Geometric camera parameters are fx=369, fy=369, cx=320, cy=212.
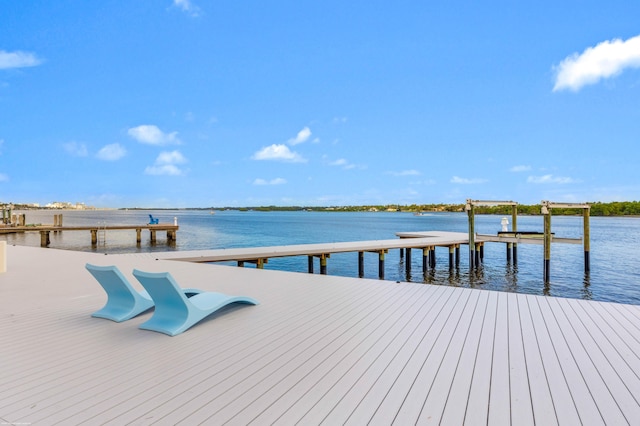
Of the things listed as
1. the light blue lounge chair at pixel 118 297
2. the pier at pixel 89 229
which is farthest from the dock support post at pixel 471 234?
the pier at pixel 89 229

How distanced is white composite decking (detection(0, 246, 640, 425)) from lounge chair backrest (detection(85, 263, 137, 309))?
1.06 feet

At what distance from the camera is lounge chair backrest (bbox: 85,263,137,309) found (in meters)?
4.38

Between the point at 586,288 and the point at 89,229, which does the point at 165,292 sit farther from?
the point at 89,229

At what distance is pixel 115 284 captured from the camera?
4523 mm

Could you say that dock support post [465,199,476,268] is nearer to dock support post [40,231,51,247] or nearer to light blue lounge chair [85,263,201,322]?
light blue lounge chair [85,263,201,322]

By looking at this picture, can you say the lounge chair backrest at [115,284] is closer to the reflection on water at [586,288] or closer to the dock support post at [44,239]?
the reflection on water at [586,288]

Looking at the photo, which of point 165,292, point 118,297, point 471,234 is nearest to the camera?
point 165,292

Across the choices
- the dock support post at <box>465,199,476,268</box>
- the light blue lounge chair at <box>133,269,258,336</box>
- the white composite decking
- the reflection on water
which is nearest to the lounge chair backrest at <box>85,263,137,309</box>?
the white composite decking

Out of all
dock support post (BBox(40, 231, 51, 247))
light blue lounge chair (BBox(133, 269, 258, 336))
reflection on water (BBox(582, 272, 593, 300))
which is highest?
light blue lounge chair (BBox(133, 269, 258, 336))

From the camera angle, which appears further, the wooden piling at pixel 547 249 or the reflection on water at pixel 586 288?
the wooden piling at pixel 547 249

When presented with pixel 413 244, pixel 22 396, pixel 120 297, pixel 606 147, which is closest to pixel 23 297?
pixel 120 297

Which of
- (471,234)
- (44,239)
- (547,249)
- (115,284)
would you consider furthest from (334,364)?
(44,239)

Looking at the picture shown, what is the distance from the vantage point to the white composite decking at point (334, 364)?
90.7 inches

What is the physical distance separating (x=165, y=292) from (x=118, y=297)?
1.12 m
